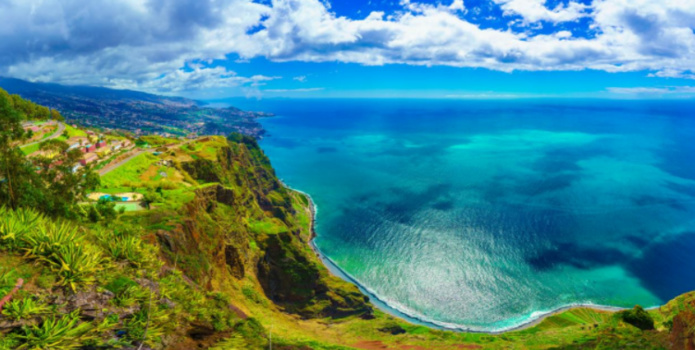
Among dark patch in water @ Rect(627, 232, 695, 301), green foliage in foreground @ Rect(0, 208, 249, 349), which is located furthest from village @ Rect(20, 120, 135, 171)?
dark patch in water @ Rect(627, 232, 695, 301)

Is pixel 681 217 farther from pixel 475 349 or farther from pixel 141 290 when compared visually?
pixel 141 290

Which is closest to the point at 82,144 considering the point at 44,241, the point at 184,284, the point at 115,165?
the point at 115,165

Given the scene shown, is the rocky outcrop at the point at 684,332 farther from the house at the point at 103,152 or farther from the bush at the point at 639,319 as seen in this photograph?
the house at the point at 103,152

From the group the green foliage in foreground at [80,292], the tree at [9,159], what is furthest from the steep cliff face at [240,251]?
the tree at [9,159]

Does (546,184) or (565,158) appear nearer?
(546,184)

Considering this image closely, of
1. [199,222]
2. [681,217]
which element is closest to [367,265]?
[199,222]

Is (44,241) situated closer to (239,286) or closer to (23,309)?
(23,309)

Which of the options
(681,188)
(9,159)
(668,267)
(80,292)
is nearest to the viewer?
(80,292)

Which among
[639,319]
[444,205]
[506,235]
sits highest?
[639,319]
